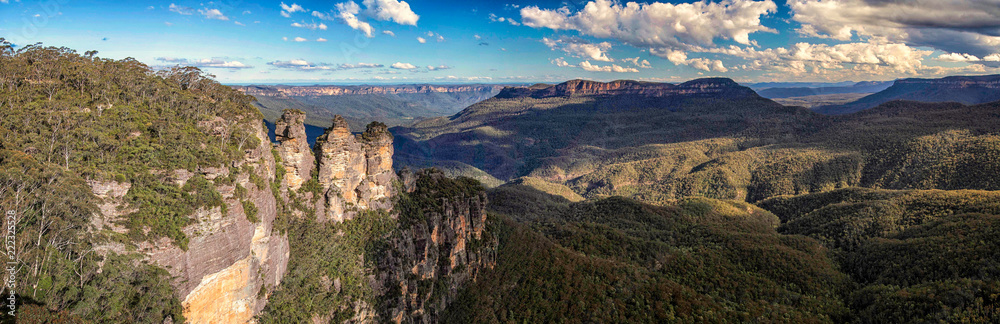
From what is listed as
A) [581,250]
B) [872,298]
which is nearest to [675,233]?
[581,250]

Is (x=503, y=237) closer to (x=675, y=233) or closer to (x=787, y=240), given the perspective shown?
(x=675, y=233)

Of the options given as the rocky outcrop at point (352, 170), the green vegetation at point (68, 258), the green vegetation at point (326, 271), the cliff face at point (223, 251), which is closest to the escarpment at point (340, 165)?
the rocky outcrop at point (352, 170)

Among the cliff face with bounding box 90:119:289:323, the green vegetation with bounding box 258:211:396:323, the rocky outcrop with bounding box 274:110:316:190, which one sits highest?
the rocky outcrop with bounding box 274:110:316:190

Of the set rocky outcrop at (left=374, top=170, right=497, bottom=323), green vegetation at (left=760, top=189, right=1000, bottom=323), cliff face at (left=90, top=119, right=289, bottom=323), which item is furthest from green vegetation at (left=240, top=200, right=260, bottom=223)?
green vegetation at (left=760, top=189, right=1000, bottom=323)

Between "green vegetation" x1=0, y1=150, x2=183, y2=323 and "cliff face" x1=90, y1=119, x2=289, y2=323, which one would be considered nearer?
"green vegetation" x1=0, y1=150, x2=183, y2=323

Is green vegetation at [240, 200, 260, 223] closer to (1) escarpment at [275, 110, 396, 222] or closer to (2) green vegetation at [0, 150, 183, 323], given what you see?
(2) green vegetation at [0, 150, 183, 323]

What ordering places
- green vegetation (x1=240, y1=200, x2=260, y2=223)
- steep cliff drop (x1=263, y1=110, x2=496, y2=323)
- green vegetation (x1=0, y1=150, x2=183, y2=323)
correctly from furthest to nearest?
1. steep cliff drop (x1=263, y1=110, x2=496, y2=323)
2. green vegetation (x1=240, y1=200, x2=260, y2=223)
3. green vegetation (x1=0, y1=150, x2=183, y2=323)

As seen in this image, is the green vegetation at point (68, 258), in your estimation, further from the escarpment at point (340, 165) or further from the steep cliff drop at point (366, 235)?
the escarpment at point (340, 165)
